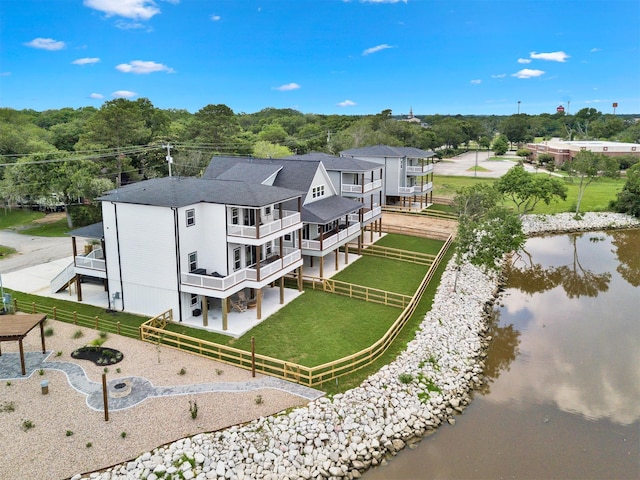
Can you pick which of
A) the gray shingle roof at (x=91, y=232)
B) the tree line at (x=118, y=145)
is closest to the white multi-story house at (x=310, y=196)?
the tree line at (x=118, y=145)

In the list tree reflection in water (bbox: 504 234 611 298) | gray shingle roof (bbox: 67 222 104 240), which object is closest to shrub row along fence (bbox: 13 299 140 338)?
gray shingle roof (bbox: 67 222 104 240)

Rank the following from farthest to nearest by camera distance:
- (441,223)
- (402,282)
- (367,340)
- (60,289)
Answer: (441,223)
(402,282)
(60,289)
(367,340)

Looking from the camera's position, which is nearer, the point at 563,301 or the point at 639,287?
the point at 563,301

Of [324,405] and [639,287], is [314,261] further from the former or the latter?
[639,287]

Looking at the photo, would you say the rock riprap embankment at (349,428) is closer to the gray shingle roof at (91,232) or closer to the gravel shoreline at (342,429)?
the gravel shoreline at (342,429)

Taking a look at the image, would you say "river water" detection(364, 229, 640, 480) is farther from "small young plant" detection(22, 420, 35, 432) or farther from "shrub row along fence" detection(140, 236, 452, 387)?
"small young plant" detection(22, 420, 35, 432)

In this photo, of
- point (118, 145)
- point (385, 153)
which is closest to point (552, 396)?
point (385, 153)

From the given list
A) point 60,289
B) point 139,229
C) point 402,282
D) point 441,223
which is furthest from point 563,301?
point 60,289
